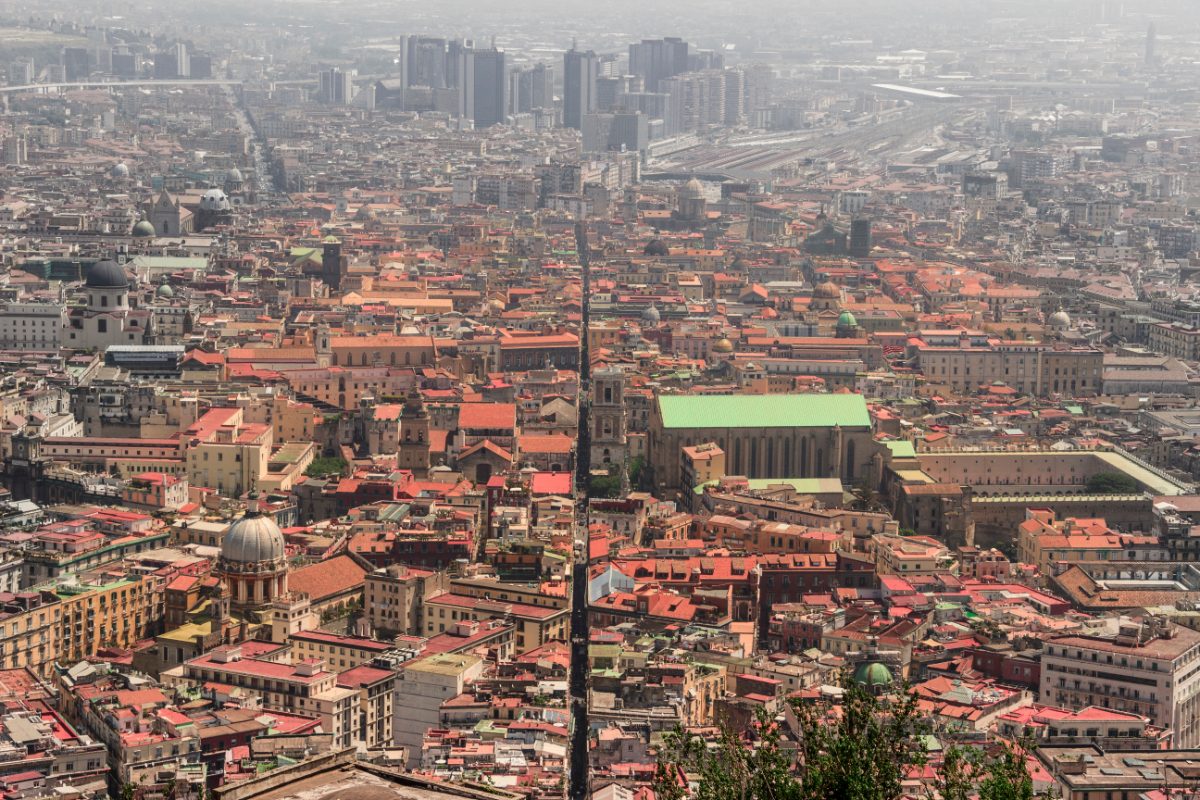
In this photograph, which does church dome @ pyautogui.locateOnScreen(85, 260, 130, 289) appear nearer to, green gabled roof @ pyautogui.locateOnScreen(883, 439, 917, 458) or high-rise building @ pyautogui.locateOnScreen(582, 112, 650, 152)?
green gabled roof @ pyautogui.locateOnScreen(883, 439, 917, 458)

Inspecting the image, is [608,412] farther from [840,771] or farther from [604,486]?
[840,771]

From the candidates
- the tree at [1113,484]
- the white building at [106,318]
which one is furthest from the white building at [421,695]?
the white building at [106,318]

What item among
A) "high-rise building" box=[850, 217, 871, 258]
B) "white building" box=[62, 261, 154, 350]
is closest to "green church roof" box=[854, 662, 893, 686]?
"white building" box=[62, 261, 154, 350]

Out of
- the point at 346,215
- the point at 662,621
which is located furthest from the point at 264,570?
the point at 346,215

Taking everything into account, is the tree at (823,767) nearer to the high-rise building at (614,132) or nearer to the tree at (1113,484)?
the tree at (1113,484)

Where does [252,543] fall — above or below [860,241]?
below

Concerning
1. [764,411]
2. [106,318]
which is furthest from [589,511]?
[106,318]

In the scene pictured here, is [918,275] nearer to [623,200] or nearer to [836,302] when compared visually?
[836,302]
